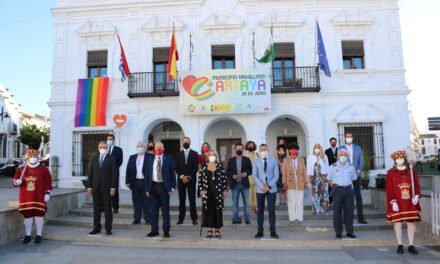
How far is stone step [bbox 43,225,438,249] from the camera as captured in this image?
22.7 ft

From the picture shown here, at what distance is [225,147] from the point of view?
1673 centimetres

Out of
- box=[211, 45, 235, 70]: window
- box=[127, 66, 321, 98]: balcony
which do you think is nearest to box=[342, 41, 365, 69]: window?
box=[127, 66, 321, 98]: balcony

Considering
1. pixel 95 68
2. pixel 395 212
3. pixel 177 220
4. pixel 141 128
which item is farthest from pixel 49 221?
pixel 95 68

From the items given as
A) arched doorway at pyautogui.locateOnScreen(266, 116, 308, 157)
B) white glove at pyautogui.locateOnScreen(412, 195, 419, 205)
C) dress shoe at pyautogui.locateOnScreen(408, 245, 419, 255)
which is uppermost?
arched doorway at pyautogui.locateOnScreen(266, 116, 308, 157)

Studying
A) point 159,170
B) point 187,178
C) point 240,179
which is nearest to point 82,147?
point 187,178

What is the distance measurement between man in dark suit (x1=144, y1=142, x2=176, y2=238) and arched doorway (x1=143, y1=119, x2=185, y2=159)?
957 centimetres

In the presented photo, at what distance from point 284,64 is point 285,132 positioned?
330 centimetres

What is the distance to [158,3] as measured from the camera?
52.5 ft

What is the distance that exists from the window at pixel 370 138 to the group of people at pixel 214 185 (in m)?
7.25

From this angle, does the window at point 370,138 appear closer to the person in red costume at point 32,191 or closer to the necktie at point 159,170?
the necktie at point 159,170

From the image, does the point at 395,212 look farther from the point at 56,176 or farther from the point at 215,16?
the point at 56,176

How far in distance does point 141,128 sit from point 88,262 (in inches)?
394

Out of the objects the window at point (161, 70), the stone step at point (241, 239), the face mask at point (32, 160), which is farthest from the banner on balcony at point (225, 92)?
the face mask at point (32, 160)

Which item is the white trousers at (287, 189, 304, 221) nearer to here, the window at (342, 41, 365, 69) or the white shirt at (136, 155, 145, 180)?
the white shirt at (136, 155, 145, 180)
